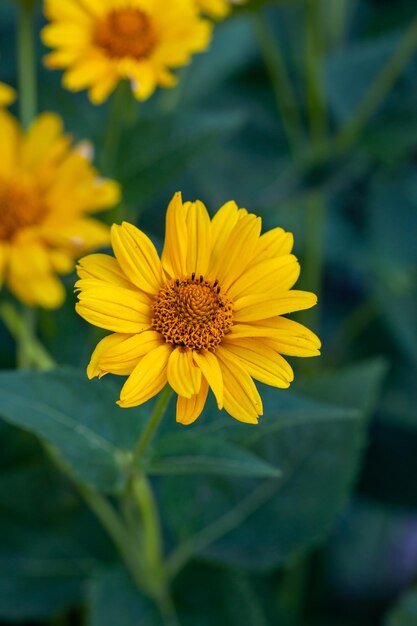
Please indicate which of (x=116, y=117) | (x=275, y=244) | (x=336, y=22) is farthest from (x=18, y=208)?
(x=336, y=22)

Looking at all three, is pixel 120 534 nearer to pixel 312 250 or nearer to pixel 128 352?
pixel 128 352

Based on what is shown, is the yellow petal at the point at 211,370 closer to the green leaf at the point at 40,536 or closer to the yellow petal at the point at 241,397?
the yellow petal at the point at 241,397

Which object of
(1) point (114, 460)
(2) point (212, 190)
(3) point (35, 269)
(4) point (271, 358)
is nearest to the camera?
(4) point (271, 358)

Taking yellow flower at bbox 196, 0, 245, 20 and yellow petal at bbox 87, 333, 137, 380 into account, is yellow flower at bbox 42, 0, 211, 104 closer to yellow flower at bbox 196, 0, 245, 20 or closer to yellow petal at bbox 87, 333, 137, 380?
yellow flower at bbox 196, 0, 245, 20

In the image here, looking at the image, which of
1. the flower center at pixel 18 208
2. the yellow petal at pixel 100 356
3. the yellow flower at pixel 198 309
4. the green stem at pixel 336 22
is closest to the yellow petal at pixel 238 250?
the yellow flower at pixel 198 309

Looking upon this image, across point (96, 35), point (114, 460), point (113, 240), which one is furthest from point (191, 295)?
point (96, 35)

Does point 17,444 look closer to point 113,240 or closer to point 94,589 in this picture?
point 94,589
